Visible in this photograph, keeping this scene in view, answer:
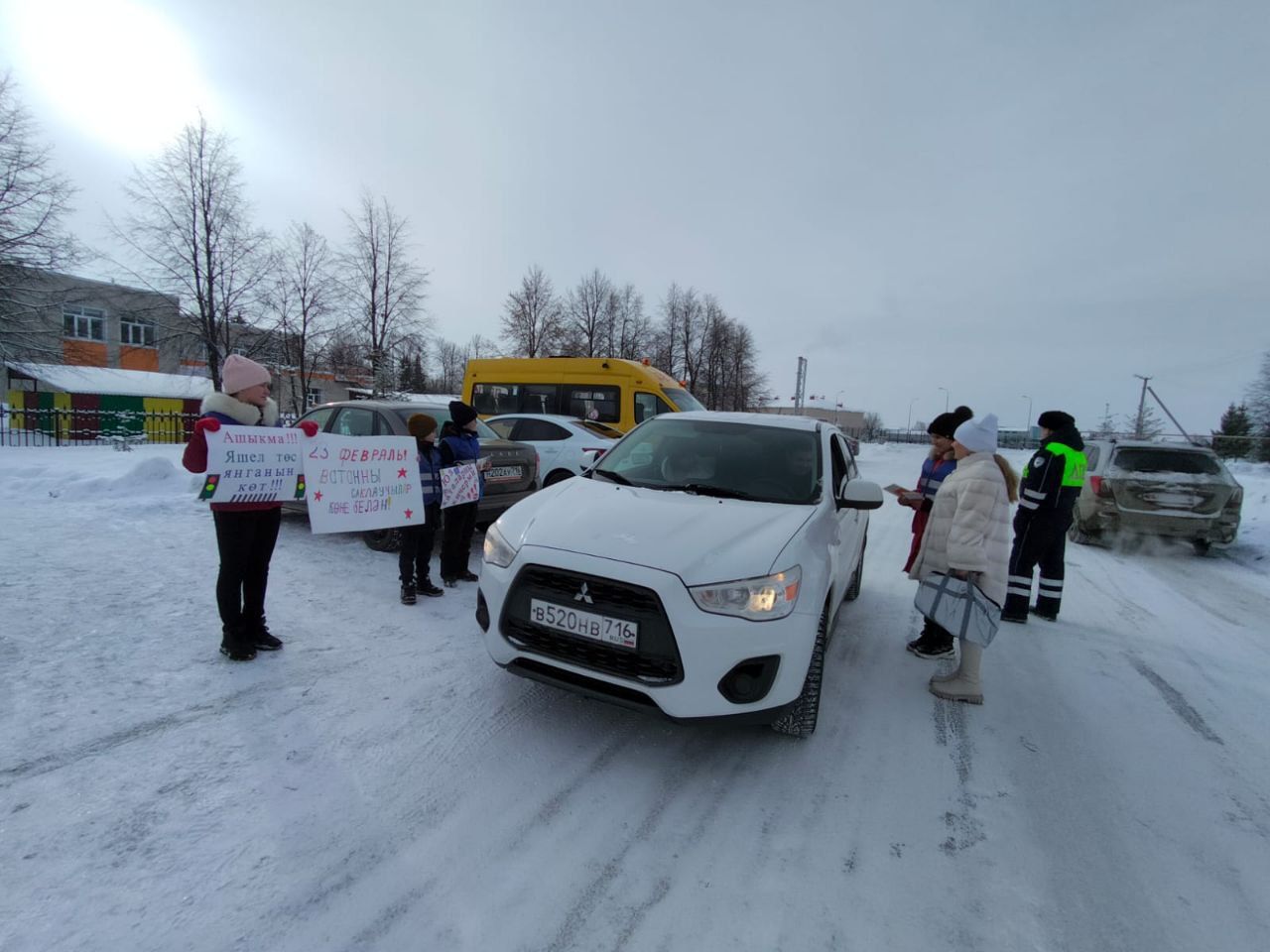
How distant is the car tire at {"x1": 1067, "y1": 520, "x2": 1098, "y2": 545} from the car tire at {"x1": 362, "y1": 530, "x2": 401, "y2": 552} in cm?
921

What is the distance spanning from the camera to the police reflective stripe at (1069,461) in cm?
506

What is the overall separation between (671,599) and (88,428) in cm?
2490

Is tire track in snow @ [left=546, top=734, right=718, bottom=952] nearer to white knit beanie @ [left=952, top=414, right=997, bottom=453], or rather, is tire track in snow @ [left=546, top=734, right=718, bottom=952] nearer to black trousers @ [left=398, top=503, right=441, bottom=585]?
white knit beanie @ [left=952, top=414, right=997, bottom=453]

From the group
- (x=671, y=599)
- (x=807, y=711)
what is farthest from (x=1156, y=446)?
(x=671, y=599)

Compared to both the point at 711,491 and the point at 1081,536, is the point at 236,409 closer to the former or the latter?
the point at 711,491

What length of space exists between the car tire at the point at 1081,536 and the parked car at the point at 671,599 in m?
7.41

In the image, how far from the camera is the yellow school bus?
1206 centimetres

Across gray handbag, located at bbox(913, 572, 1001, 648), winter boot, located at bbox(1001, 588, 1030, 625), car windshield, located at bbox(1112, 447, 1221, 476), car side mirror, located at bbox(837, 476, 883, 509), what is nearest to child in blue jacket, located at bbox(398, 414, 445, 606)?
car side mirror, located at bbox(837, 476, 883, 509)

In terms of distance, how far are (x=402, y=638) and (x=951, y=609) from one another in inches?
141

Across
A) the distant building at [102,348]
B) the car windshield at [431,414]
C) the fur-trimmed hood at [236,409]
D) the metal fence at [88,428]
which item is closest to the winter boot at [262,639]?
the fur-trimmed hood at [236,409]

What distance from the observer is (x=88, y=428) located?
19.3m

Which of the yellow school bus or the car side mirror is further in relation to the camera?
the yellow school bus

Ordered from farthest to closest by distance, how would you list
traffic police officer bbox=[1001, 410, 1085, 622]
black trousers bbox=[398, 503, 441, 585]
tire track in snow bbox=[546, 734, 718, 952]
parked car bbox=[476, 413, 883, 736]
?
traffic police officer bbox=[1001, 410, 1085, 622]
black trousers bbox=[398, 503, 441, 585]
parked car bbox=[476, 413, 883, 736]
tire track in snow bbox=[546, 734, 718, 952]

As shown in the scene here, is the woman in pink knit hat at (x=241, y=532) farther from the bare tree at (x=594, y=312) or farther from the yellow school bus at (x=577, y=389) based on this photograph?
the bare tree at (x=594, y=312)
